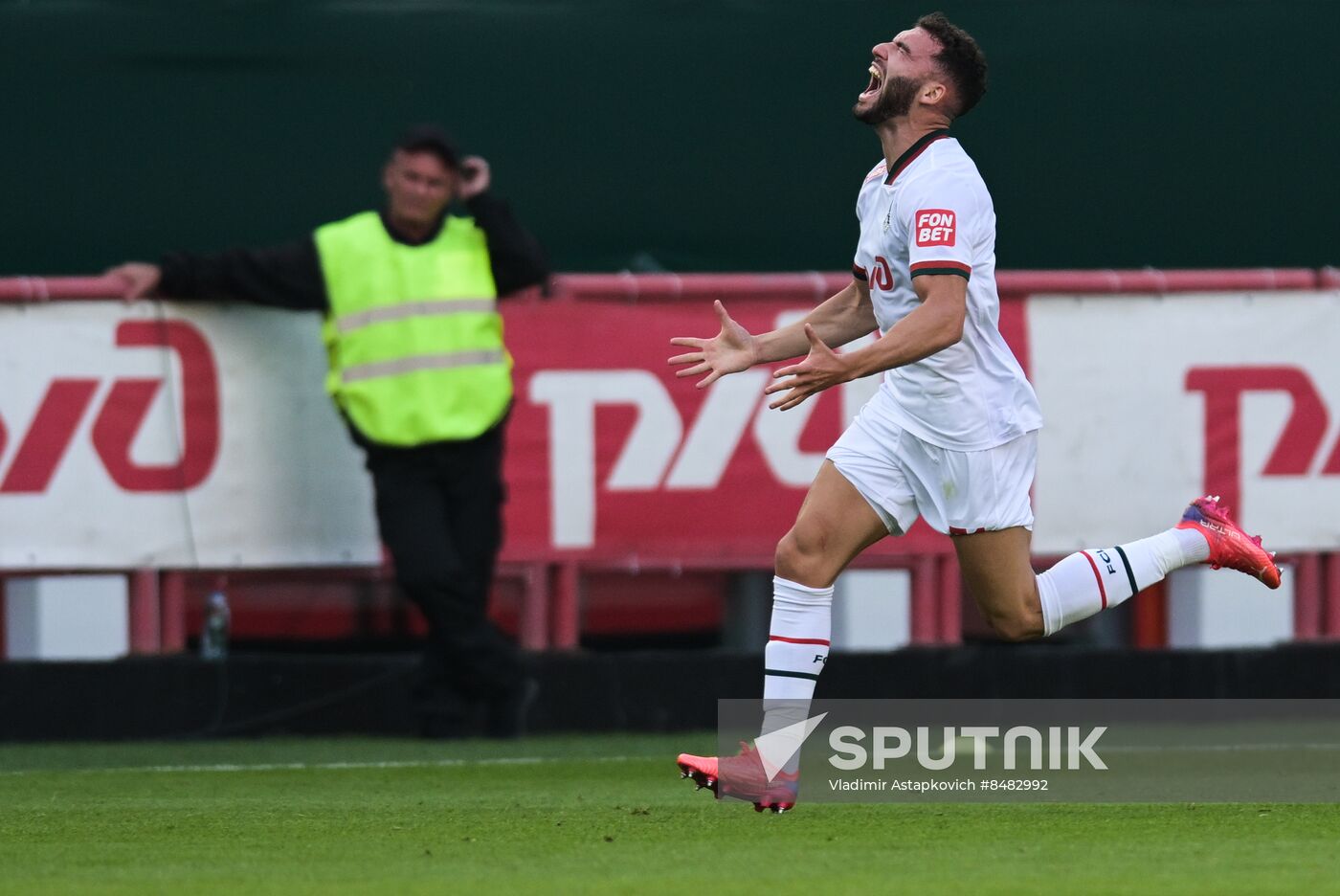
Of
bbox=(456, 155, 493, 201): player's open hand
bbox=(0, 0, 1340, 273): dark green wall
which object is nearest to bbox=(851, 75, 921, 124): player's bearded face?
bbox=(456, 155, 493, 201): player's open hand

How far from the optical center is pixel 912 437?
6.41 meters

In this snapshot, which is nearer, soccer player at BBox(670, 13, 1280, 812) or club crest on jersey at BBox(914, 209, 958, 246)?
club crest on jersey at BBox(914, 209, 958, 246)

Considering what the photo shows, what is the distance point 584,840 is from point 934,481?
1289 millimetres

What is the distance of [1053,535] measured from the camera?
32.2ft

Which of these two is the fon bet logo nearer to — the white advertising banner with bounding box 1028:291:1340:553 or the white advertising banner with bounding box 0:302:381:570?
the white advertising banner with bounding box 0:302:381:570

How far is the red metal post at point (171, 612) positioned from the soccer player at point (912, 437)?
3.50m

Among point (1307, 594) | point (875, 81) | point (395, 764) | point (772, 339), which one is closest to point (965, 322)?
point (772, 339)

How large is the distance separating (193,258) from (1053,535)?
3456 millimetres

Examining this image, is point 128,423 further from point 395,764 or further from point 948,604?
point 948,604

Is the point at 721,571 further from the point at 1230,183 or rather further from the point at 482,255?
the point at 1230,183

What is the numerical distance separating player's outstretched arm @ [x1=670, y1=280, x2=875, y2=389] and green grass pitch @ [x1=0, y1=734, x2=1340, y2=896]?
1150 millimetres

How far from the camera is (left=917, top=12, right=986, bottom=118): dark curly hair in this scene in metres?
6.43

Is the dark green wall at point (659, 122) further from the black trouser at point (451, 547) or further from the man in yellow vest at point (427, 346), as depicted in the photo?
the black trouser at point (451, 547)

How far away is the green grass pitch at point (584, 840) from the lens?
5309 millimetres
